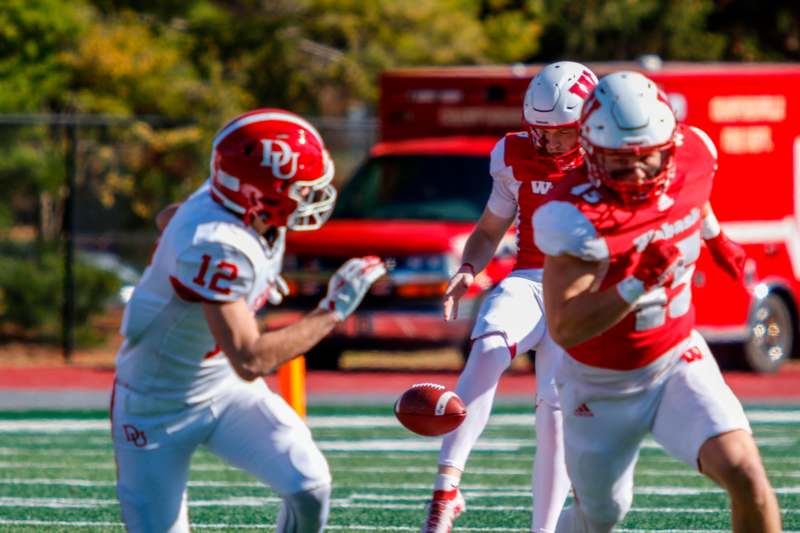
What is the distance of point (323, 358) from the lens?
15.9m

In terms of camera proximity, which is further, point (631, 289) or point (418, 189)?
point (418, 189)

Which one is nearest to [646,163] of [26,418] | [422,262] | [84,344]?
[26,418]

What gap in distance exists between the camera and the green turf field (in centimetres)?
785

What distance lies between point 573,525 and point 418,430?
2.89 ft

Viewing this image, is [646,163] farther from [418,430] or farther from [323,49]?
[323,49]

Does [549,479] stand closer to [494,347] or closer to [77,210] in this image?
[494,347]

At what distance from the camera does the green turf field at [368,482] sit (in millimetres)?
7848

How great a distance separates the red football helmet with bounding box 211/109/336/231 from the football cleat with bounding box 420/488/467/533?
1561mm

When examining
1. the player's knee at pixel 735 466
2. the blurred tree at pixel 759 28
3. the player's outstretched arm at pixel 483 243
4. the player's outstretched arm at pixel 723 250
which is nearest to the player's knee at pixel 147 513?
the player's knee at pixel 735 466

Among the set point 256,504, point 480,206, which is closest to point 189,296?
point 256,504

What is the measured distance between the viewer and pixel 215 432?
17.2ft

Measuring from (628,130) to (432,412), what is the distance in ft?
5.20

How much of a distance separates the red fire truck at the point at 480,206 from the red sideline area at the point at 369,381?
12.1 inches

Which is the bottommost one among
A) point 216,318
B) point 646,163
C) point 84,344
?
point 84,344
